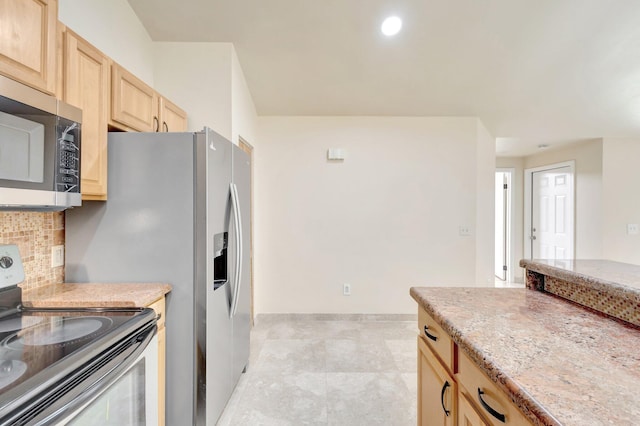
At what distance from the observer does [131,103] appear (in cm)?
174

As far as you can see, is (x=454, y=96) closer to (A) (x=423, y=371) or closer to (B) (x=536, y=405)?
(A) (x=423, y=371)

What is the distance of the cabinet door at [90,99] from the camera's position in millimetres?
1346

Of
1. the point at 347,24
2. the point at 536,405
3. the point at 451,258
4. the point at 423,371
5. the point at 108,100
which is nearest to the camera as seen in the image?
the point at 536,405

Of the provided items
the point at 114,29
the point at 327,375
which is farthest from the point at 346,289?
the point at 114,29

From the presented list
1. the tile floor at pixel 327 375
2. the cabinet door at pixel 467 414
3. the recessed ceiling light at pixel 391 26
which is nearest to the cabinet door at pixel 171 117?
the recessed ceiling light at pixel 391 26

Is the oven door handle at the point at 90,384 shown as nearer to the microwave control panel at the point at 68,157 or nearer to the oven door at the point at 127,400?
the oven door at the point at 127,400

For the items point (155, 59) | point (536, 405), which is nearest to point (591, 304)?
point (536, 405)

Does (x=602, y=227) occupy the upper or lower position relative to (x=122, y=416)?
upper

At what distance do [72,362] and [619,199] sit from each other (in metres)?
5.14

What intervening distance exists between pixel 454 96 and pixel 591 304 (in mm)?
2432

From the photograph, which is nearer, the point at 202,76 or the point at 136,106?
the point at 136,106

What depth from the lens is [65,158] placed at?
1.21 m

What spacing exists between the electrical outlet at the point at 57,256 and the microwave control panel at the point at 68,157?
0.56 meters

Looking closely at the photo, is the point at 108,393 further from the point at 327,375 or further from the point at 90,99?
the point at 327,375
